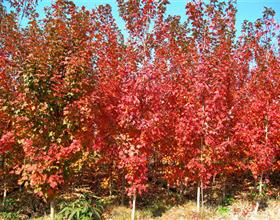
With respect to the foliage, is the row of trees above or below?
above

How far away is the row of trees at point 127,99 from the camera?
8.21 m

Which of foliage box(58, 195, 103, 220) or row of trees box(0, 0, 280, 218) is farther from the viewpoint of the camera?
foliage box(58, 195, 103, 220)

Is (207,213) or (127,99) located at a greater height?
(127,99)

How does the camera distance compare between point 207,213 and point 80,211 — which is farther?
point 207,213

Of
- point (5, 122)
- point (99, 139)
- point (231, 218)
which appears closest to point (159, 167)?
point (231, 218)

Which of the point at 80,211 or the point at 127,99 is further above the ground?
the point at 127,99

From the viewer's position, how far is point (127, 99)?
9.02 meters

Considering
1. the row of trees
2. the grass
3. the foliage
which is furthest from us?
the grass

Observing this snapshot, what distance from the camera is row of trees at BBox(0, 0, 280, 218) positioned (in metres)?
8.21

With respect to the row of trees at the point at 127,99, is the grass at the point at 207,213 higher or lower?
lower

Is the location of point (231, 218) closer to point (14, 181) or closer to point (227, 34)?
point (227, 34)

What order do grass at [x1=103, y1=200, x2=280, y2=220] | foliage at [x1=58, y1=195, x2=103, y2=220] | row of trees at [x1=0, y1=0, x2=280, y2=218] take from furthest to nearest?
grass at [x1=103, y1=200, x2=280, y2=220] → foliage at [x1=58, y1=195, x2=103, y2=220] → row of trees at [x1=0, y1=0, x2=280, y2=218]

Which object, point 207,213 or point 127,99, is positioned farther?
point 207,213

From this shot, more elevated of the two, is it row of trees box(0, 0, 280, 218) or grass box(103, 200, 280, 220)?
row of trees box(0, 0, 280, 218)
